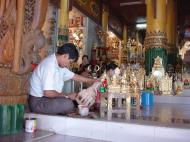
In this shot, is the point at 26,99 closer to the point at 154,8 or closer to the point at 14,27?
the point at 14,27

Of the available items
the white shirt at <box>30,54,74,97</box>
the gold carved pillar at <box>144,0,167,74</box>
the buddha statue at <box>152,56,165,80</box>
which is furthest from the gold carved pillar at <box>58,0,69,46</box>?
the white shirt at <box>30,54,74,97</box>

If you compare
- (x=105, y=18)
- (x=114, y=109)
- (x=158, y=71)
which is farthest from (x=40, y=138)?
(x=105, y=18)

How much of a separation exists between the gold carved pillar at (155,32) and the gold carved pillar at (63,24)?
2.13 m

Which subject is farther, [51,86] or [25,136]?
[51,86]

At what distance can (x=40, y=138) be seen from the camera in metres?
2.52

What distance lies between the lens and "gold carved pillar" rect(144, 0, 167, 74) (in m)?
7.35

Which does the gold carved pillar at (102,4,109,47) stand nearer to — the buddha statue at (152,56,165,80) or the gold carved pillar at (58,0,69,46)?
the gold carved pillar at (58,0,69,46)

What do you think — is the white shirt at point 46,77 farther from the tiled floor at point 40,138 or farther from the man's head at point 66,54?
the tiled floor at point 40,138

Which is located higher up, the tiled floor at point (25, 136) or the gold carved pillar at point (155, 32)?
the gold carved pillar at point (155, 32)

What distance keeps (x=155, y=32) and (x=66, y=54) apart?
4.85 m

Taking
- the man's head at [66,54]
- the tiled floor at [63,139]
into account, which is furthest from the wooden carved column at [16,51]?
the tiled floor at [63,139]

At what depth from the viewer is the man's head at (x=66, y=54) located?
2.91m

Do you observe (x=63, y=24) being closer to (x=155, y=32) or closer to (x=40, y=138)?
(x=155, y=32)

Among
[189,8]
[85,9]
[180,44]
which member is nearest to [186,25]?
[180,44]
